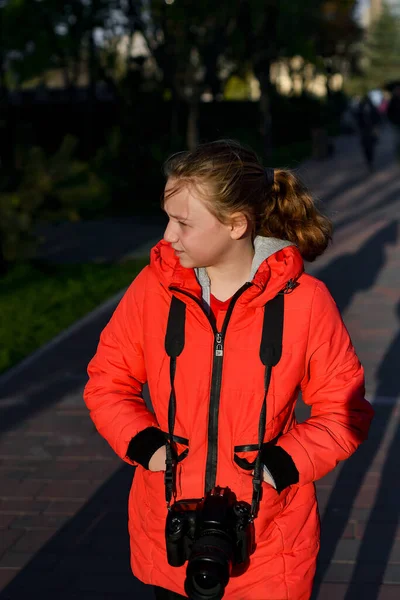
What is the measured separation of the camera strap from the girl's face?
0.14 m

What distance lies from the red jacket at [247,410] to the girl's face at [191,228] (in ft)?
0.25

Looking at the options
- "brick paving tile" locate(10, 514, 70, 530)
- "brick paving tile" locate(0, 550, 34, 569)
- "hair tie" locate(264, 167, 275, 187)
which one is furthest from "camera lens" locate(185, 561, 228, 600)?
"brick paving tile" locate(10, 514, 70, 530)

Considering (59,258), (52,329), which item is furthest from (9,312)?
(59,258)

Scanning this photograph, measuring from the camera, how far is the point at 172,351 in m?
2.38

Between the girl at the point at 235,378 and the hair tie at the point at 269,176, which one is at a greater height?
the hair tie at the point at 269,176

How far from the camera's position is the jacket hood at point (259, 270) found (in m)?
2.38

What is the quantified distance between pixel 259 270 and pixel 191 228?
20 centimetres

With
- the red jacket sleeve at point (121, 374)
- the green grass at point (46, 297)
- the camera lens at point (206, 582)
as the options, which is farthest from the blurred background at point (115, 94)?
the camera lens at point (206, 582)

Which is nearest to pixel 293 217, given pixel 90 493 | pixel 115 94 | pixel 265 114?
pixel 90 493

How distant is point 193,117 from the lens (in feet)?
51.1

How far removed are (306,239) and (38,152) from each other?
632 centimetres

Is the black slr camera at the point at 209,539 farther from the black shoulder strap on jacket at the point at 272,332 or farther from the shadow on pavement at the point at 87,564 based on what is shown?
the shadow on pavement at the point at 87,564

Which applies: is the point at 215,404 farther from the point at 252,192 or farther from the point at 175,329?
the point at 252,192

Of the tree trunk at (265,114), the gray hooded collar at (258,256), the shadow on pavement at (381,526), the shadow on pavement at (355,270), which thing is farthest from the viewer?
the tree trunk at (265,114)
